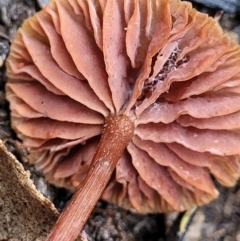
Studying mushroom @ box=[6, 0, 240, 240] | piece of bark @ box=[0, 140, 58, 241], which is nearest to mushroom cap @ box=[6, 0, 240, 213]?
mushroom @ box=[6, 0, 240, 240]

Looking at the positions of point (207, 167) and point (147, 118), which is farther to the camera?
point (207, 167)

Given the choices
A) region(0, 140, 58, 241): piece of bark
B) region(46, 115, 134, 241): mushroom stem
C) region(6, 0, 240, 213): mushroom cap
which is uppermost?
region(6, 0, 240, 213): mushroom cap

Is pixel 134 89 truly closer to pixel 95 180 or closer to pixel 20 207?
pixel 95 180

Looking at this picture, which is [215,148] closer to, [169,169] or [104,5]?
[169,169]

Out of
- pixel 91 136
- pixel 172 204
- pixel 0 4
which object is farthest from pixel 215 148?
pixel 0 4

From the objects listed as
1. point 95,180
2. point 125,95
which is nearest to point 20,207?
point 95,180

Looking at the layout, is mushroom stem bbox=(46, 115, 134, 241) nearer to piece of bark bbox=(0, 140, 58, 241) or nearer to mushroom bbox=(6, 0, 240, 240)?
mushroom bbox=(6, 0, 240, 240)

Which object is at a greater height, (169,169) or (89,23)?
(89,23)
